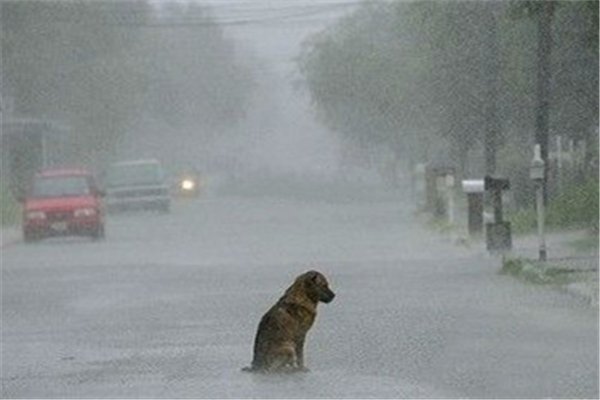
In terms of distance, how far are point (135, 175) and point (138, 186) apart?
43cm

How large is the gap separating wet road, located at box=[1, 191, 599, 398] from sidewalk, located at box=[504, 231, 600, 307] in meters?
0.33

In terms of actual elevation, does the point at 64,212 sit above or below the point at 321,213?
above

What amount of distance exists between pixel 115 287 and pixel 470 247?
9.89 metres

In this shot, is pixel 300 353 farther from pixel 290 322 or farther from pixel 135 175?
pixel 135 175

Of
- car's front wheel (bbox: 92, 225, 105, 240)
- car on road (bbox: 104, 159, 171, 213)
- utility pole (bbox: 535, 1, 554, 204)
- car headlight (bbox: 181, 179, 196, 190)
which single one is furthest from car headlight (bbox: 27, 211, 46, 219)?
car headlight (bbox: 181, 179, 196, 190)

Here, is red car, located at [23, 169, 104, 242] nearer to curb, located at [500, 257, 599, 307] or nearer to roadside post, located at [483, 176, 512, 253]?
roadside post, located at [483, 176, 512, 253]

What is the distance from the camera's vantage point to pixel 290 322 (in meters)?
15.3

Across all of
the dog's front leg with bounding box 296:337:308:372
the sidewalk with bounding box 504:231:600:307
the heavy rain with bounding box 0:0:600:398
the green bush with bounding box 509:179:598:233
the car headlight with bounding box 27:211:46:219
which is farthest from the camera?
the car headlight with bounding box 27:211:46:219

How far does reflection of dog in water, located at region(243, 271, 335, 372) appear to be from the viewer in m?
15.3

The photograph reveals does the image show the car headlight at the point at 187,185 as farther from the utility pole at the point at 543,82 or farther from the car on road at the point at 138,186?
the utility pole at the point at 543,82

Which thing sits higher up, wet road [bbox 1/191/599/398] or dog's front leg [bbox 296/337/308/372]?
dog's front leg [bbox 296/337/308/372]

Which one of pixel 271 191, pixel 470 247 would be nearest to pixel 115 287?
pixel 470 247

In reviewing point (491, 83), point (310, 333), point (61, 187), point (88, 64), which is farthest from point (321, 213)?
point (310, 333)

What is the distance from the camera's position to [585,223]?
39844mm
